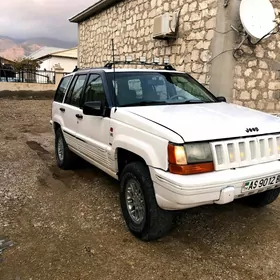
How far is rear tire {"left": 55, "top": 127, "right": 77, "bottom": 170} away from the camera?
214 inches

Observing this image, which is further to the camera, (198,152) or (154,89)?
(154,89)

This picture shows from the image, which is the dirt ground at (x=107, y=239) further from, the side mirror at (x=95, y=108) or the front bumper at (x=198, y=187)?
the side mirror at (x=95, y=108)

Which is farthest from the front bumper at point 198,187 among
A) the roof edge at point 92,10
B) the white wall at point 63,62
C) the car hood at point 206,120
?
the white wall at point 63,62

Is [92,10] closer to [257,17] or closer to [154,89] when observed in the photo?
[257,17]

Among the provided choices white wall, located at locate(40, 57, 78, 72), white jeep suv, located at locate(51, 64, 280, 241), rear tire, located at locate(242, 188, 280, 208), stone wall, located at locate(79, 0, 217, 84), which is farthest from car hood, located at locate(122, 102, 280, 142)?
white wall, located at locate(40, 57, 78, 72)

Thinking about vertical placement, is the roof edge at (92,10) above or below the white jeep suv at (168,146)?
above

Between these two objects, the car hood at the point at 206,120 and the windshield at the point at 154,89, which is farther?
the windshield at the point at 154,89

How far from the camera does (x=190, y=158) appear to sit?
2.72m

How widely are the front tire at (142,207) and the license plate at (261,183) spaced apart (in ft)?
2.48

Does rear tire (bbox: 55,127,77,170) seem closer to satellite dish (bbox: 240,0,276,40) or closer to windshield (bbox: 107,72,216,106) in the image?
windshield (bbox: 107,72,216,106)

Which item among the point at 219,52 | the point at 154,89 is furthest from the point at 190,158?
the point at 219,52

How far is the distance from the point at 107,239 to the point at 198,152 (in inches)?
52.9

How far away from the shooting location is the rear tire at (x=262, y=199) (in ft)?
12.5

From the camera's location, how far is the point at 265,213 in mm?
3994
